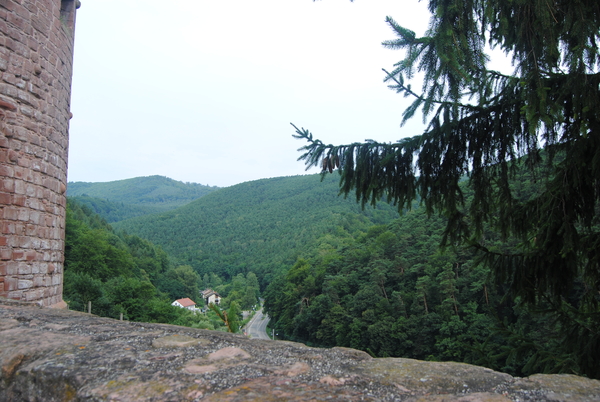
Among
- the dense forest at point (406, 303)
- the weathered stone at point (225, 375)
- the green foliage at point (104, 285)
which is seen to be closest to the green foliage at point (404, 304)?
the dense forest at point (406, 303)

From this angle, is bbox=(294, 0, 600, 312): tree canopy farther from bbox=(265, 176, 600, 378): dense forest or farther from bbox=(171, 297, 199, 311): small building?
bbox=(171, 297, 199, 311): small building

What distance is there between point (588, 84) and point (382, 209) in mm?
98555

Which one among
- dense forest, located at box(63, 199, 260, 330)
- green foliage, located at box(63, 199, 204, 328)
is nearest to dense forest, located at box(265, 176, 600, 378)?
dense forest, located at box(63, 199, 260, 330)

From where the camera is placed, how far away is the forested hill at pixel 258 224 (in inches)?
3674

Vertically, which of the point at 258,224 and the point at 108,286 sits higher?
the point at 258,224

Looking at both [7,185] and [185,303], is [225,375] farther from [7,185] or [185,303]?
[185,303]

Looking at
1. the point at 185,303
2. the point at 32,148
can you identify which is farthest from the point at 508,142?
the point at 185,303

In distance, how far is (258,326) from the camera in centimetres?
5825

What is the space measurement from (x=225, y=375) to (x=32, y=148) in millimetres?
4160

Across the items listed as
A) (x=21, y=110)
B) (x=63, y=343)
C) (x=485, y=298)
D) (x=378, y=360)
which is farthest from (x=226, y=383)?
(x=485, y=298)

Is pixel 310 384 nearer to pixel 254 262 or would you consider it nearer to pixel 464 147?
pixel 464 147

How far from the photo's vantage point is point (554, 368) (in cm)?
359

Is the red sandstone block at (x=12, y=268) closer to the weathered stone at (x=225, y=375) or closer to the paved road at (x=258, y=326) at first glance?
the weathered stone at (x=225, y=375)

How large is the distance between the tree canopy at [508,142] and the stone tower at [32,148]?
2993 mm
